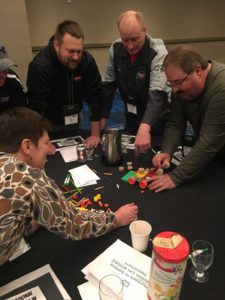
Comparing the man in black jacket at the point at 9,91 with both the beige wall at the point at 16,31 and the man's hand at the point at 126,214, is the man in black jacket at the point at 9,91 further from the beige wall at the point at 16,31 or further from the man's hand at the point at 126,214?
Result: the beige wall at the point at 16,31

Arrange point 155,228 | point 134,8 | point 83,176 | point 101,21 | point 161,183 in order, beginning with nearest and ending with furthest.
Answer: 1. point 155,228
2. point 161,183
3. point 83,176
4. point 101,21
5. point 134,8

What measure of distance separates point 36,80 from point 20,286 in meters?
1.57

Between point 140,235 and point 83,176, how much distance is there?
684 millimetres

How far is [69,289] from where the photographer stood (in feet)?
3.37

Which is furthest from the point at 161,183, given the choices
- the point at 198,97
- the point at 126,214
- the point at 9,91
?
the point at 9,91

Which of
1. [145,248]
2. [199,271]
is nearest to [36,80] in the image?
[145,248]

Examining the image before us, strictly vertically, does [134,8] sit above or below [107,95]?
above

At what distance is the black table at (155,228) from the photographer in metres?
1.07

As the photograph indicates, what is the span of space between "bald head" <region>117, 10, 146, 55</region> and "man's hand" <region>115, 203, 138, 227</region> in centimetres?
133

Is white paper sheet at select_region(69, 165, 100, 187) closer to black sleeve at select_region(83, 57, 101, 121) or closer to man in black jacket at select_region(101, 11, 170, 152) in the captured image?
man in black jacket at select_region(101, 11, 170, 152)

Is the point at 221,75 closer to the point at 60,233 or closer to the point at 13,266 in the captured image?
the point at 60,233

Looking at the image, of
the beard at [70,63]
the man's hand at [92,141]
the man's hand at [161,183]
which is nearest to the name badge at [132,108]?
the man's hand at [92,141]

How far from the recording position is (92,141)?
7.27ft

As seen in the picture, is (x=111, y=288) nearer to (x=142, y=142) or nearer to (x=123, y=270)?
(x=123, y=270)
